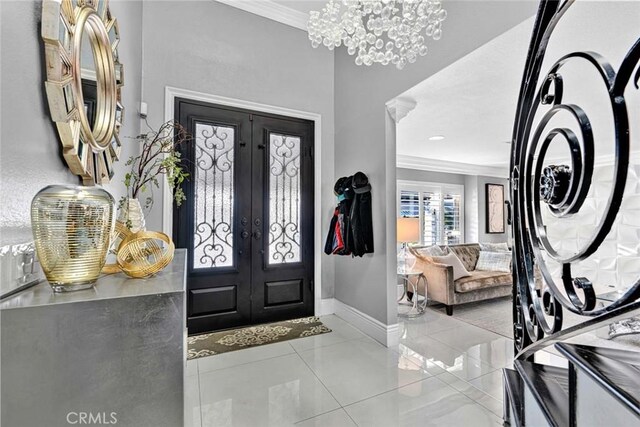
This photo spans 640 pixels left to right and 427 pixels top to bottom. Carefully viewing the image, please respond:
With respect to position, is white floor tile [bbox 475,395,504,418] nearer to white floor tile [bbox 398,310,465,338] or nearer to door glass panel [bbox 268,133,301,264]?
white floor tile [bbox 398,310,465,338]

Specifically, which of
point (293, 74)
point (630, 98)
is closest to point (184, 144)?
point (293, 74)

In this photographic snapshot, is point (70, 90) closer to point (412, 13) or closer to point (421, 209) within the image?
point (412, 13)

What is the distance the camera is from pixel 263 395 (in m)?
1.95

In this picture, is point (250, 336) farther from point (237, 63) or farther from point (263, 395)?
point (237, 63)

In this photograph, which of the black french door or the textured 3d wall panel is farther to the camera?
the textured 3d wall panel

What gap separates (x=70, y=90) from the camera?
0.96m

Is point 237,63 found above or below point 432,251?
above

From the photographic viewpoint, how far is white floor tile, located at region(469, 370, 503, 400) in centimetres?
199

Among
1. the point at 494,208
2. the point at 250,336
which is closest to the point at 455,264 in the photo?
the point at 250,336

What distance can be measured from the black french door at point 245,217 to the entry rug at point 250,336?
0.12m

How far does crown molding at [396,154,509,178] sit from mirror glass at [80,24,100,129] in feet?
16.9

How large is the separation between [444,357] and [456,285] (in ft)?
5.31

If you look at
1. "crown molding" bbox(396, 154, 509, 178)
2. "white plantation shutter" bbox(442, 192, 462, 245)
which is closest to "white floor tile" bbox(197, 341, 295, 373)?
"crown molding" bbox(396, 154, 509, 178)

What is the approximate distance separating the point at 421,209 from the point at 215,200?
4.76 metres
